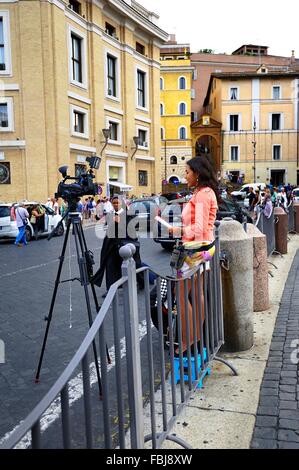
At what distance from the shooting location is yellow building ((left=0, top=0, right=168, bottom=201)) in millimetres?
26047

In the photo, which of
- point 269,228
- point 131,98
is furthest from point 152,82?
point 269,228

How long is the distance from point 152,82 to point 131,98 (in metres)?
4.23

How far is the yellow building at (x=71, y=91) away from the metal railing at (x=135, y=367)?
2361 centimetres

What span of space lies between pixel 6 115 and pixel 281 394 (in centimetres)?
2627

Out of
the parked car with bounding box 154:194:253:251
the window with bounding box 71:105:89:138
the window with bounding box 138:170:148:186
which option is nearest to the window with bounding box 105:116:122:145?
the window with bounding box 71:105:89:138

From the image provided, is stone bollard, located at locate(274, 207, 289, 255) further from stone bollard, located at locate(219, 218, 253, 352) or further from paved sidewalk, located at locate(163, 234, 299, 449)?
stone bollard, located at locate(219, 218, 253, 352)

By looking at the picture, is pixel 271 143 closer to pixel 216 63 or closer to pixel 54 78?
pixel 216 63

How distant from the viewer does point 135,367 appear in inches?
91.1

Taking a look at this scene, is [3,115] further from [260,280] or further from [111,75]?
[260,280]

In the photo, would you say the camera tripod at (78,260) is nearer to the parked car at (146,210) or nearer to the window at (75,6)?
the parked car at (146,210)

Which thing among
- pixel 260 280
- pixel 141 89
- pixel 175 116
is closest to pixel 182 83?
pixel 175 116

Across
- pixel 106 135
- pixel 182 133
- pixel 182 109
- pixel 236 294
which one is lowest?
pixel 236 294

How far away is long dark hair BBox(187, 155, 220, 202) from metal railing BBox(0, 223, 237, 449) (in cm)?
57
